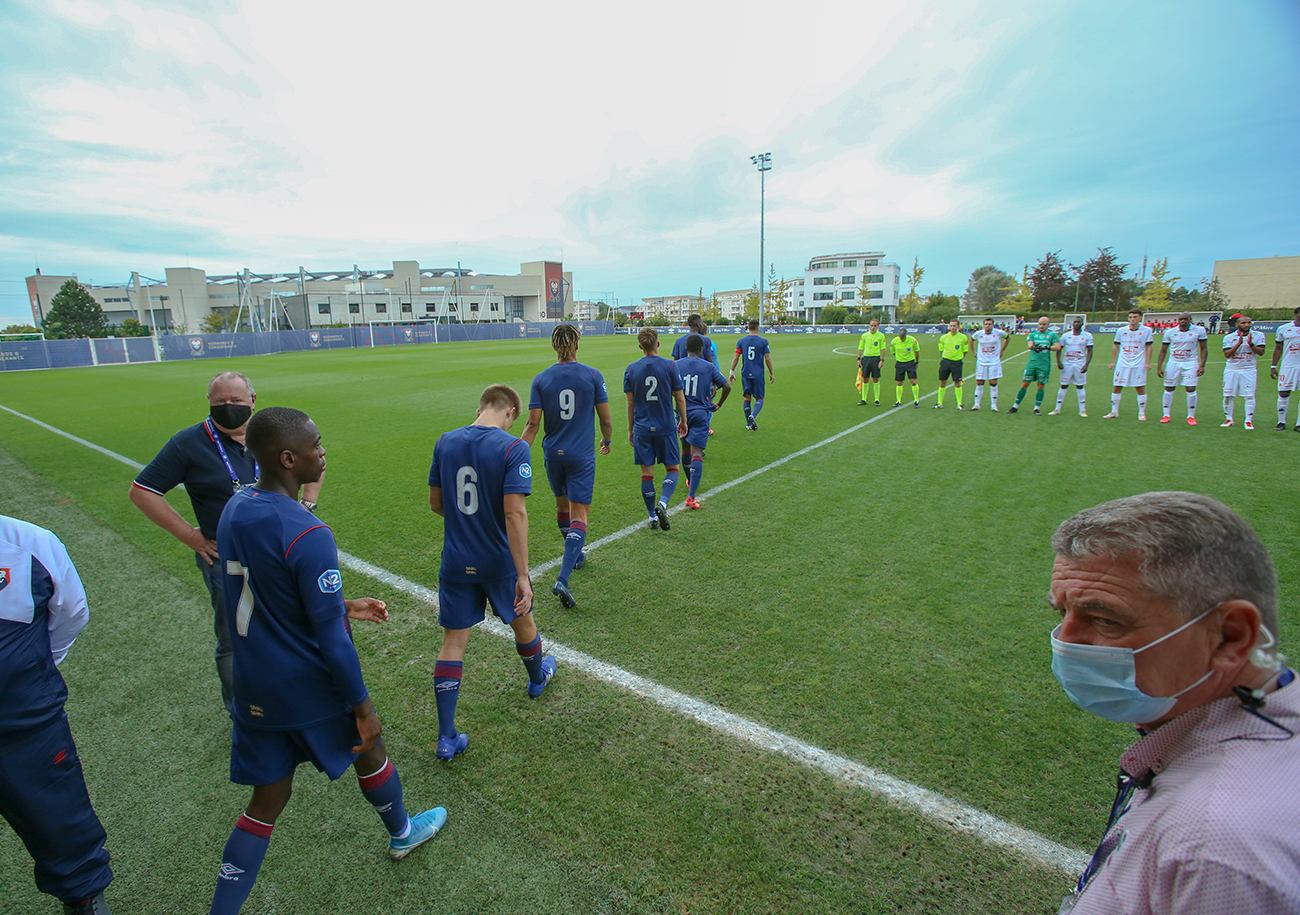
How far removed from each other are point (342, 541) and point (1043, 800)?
636 centimetres

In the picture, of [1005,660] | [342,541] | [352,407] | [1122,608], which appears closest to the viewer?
[1122,608]

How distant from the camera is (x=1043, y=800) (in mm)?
2844

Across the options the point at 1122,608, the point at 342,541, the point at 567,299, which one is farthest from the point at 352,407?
the point at 567,299

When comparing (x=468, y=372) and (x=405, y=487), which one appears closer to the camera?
(x=405, y=487)

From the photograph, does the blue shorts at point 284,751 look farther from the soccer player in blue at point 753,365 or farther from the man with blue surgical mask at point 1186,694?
the soccer player in blue at point 753,365


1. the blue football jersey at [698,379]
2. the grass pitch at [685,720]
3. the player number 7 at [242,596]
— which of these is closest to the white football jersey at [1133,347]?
the grass pitch at [685,720]

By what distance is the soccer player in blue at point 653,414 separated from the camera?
6.47m

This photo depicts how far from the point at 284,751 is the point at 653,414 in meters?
4.83

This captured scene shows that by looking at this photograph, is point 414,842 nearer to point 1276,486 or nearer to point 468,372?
point 1276,486

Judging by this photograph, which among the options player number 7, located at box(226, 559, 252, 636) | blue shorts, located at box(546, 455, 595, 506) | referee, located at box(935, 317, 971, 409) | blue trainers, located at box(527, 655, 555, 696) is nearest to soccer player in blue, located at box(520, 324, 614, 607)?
blue shorts, located at box(546, 455, 595, 506)

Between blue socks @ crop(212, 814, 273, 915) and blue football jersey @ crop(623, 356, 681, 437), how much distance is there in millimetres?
4895

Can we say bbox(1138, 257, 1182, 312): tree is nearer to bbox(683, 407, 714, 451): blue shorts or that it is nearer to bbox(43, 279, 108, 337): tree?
bbox(683, 407, 714, 451): blue shorts

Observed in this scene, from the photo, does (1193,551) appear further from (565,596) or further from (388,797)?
(565,596)

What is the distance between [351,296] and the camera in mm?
82312
